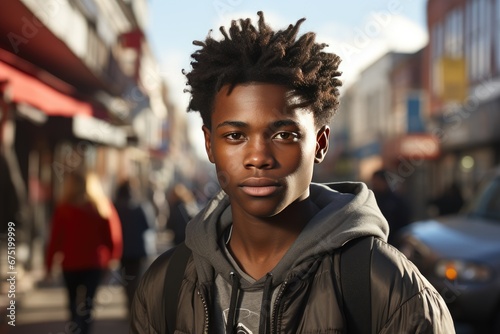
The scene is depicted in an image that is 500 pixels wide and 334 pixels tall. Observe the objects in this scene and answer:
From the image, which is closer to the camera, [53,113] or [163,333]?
[163,333]

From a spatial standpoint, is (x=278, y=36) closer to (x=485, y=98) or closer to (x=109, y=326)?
(x=109, y=326)

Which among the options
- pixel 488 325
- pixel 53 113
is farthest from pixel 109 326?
pixel 488 325

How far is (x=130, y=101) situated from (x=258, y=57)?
23.0 metres

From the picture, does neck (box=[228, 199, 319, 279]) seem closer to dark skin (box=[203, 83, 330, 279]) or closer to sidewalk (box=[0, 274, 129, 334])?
dark skin (box=[203, 83, 330, 279])

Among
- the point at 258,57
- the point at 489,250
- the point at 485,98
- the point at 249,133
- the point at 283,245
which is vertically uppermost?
the point at 485,98

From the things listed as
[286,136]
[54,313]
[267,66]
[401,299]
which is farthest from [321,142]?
[54,313]

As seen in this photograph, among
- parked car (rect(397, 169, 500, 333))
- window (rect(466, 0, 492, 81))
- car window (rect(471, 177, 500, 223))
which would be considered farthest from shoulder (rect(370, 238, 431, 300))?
window (rect(466, 0, 492, 81))

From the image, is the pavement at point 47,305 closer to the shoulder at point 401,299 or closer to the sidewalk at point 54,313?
the sidewalk at point 54,313

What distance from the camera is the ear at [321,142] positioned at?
2.18m

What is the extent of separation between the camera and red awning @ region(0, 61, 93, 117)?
7.23 m

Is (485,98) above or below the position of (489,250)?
above

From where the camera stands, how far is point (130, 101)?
24.6 meters

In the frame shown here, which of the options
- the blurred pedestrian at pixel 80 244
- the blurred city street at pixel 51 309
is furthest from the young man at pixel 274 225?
the blurred city street at pixel 51 309

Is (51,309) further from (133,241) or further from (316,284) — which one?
(316,284)
